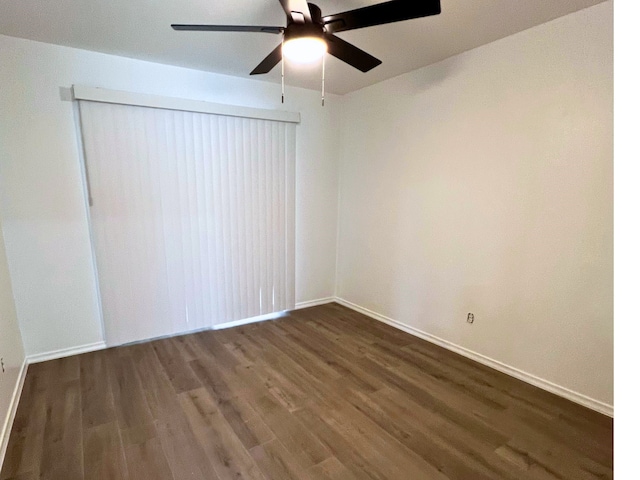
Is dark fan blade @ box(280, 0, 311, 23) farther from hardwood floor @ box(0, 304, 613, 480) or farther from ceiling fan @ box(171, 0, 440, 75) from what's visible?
hardwood floor @ box(0, 304, 613, 480)

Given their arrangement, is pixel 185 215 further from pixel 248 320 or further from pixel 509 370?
pixel 509 370

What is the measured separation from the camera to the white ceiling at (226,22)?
2.06 metres

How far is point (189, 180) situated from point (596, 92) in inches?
126

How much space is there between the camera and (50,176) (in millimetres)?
2713

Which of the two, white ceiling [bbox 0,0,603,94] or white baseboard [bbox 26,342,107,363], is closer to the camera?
white ceiling [bbox 0,0,603,94]

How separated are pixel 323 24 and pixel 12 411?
2965 mm

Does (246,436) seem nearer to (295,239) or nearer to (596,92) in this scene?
(295,239)

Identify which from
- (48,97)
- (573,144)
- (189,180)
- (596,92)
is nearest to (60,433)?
(189,180)

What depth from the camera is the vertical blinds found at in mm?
2932

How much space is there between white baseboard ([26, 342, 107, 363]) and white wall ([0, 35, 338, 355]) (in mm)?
35

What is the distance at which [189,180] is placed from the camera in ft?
10.6

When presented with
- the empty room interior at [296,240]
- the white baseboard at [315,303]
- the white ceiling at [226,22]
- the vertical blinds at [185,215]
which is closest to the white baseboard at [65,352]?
the empty room interior at [296,240]

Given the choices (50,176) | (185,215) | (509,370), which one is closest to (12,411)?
(50,176)

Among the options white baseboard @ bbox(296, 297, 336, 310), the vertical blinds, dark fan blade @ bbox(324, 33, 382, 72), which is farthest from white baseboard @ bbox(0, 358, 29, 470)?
dark fan blade @ bbox(324, 33, 382, 72)
